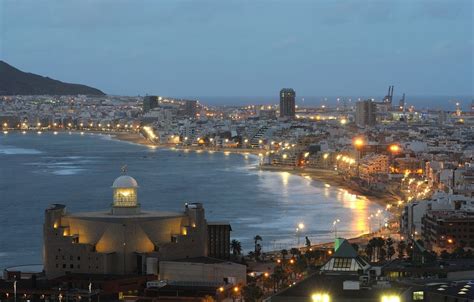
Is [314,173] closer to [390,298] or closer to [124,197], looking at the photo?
[124,197]

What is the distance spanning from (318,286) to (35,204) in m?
16.1

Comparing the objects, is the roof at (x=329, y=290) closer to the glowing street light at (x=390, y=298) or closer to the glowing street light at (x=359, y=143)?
the glowing street light at (x=390, y=298)

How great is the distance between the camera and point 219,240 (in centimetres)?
1364

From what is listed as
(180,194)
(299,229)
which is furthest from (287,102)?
(299,229)

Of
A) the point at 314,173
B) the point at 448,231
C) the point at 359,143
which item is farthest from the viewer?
the point at 359,143

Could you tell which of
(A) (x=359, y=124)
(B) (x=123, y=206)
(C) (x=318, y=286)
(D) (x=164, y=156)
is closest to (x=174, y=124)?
(A) (x=359, y=124)

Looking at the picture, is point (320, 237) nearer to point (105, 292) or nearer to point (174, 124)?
point (105, 292)

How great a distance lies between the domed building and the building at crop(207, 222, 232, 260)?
792 millimetres

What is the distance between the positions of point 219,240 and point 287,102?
198 feet

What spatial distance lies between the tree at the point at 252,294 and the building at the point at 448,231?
489 centimetres

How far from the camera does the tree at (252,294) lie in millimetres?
10648

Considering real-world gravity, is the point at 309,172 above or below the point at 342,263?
below

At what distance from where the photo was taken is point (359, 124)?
206 ft

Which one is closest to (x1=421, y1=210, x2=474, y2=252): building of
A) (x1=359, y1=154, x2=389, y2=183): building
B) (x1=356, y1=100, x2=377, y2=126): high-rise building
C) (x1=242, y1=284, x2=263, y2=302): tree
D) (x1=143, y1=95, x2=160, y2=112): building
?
(x1=242, y1=284, x2=263, y2=302): tree
